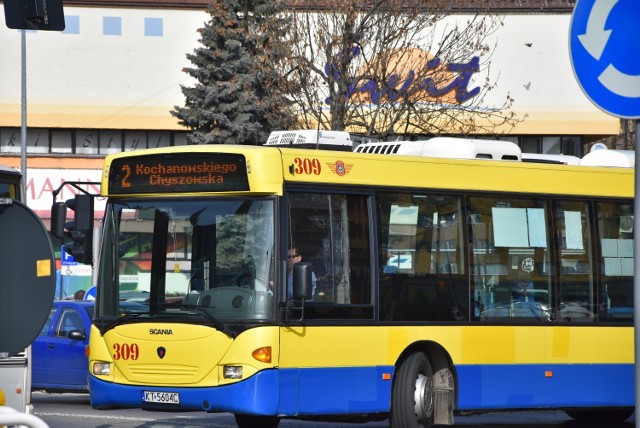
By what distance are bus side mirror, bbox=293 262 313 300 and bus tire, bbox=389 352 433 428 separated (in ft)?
5.59

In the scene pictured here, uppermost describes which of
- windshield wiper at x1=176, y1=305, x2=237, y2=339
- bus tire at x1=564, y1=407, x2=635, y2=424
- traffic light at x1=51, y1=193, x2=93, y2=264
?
traffic light at x1=51, y1=193, x2=93, y2=264

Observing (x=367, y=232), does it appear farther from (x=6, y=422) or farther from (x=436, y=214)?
(x=6, y=422)

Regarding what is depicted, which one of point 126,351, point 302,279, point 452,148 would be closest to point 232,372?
point 302,279

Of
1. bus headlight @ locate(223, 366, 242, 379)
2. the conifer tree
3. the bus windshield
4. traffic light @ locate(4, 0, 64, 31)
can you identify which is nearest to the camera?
traffic light @ locate(4, 0, 64, 31)

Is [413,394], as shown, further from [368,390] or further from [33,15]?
[33,15]

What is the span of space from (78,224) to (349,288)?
2.58 m

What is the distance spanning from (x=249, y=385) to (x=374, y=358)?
1454mm

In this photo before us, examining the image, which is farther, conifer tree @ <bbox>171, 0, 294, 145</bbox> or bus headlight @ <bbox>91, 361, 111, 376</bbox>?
conifer tree @ <bbox>171, 0, 294, 145</bbox>

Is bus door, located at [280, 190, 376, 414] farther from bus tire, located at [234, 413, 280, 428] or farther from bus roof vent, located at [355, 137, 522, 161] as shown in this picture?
bus roof vent, located at [355, 137, 522, 161]

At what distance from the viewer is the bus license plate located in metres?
11.9

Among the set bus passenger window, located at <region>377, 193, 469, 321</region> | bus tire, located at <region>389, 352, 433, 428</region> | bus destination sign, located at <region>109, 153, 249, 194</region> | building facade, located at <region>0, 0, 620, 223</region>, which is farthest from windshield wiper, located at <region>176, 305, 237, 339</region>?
building facade, located at <region>0, 0, 620, 223</region>

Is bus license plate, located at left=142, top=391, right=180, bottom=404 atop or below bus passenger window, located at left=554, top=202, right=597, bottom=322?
below

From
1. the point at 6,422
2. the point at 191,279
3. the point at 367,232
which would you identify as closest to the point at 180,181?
the point at 191,279

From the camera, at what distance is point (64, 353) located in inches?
765
